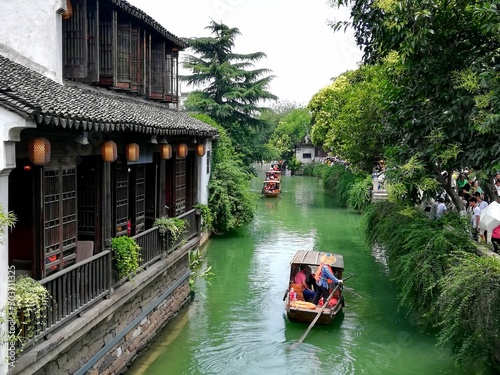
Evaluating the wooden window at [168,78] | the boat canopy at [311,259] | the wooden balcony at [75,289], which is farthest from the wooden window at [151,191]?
the wooden balcony at [75,289]

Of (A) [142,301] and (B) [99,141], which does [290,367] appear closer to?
(A) [142,301]

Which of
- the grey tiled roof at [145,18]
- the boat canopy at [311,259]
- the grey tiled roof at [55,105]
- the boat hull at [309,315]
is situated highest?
the grey tiled roof at [145,18]

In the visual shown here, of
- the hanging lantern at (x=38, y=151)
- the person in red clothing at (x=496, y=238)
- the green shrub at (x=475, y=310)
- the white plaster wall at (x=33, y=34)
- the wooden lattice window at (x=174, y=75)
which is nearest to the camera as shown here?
the hanging lantern at (x=38, y=151)

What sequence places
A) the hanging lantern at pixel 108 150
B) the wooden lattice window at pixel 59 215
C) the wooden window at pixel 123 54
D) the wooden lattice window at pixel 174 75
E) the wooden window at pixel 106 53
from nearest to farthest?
the wooden lattice window at pixel 59 215 < the hanging lantern at pixel 108 150 < the wooden window at pixel 106 53 < the wooden window at pixel 123 54 < the wooden lattice window at pixel 174 75

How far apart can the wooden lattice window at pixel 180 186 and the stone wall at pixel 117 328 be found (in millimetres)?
1637

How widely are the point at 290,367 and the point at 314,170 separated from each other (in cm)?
5217

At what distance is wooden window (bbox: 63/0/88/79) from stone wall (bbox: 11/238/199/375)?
419cm

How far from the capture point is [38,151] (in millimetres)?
6984

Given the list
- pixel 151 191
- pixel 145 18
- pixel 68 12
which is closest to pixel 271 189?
pixel 151 191

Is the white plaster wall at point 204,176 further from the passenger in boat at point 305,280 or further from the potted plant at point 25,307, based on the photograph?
the potted plant at point 25,307

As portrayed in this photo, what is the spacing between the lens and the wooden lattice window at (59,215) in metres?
8.12

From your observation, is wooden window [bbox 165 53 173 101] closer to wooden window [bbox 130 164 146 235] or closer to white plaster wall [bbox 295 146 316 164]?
wooden window [bbox 130 164 146 235]

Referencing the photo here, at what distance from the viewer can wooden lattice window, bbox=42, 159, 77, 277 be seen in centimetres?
812

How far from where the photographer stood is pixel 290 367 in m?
11.2
